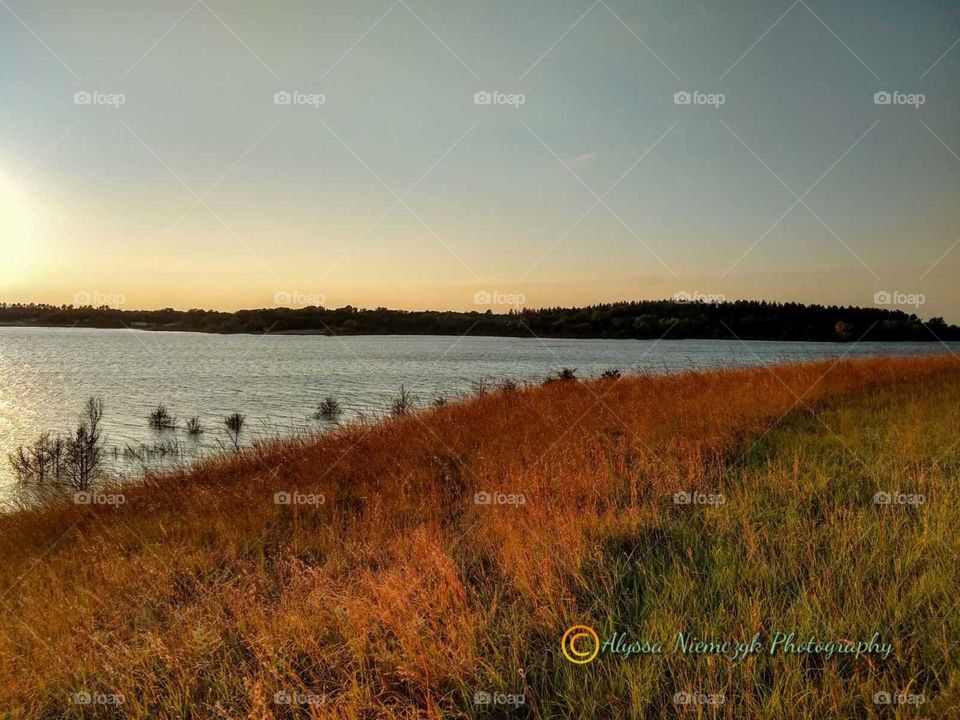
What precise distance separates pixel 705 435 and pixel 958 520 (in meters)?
3.78

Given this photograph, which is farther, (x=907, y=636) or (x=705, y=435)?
(x=705, y=435)

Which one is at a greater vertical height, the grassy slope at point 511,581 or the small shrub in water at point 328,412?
the grassy slope at point 511,581

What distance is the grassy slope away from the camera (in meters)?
3.09

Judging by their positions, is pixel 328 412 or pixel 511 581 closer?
pixel 511 581

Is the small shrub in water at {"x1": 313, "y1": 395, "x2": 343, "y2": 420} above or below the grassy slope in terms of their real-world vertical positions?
below

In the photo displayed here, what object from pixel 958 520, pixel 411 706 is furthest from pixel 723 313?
pixel 411 706

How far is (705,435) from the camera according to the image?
826cm

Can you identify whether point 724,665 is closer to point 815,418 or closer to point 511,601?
point 511,601

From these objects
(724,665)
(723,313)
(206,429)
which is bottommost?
(206,429)

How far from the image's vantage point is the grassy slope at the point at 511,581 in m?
3.09

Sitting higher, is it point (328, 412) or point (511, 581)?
point (511, 581)

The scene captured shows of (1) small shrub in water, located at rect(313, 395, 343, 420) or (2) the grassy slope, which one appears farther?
(1) small shrub in water, located at rect(313, 395, 343, 420)

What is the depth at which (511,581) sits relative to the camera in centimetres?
417

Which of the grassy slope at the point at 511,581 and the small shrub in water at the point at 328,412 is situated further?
the small shrub in water at the point at 328,412
